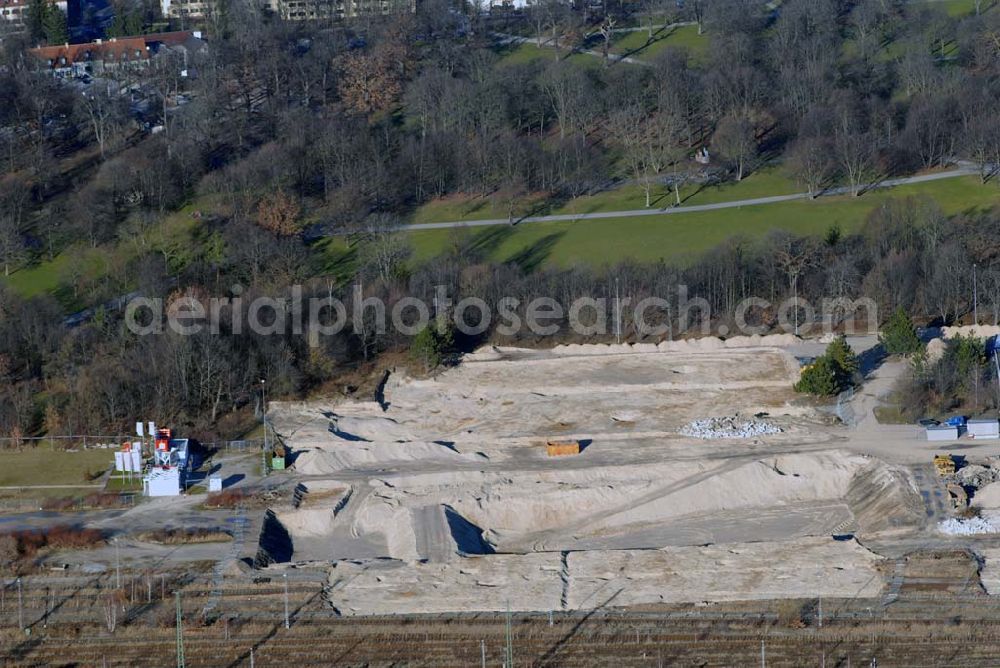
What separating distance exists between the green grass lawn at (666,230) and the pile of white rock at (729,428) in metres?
17.1

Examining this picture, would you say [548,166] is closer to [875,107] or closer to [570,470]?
[875,107]

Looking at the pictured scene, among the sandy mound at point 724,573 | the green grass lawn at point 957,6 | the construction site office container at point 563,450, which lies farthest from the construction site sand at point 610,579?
the green grass lawn at point 957,6

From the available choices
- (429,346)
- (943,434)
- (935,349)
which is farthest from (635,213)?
(943,434)

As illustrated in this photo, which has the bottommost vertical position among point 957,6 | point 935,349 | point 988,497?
point 988,497

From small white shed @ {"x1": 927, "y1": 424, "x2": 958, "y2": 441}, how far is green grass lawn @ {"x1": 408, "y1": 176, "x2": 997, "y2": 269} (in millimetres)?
20265

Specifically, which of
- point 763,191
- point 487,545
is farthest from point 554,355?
→ point 763,191

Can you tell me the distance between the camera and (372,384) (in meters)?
67.2

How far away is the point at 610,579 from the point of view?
50031mm

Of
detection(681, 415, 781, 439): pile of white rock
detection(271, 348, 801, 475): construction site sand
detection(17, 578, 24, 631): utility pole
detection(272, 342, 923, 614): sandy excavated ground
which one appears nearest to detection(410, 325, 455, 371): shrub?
detection(271, 348, 801, 475): construction site sand

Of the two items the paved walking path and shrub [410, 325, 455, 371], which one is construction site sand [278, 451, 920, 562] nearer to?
shrub [410, 325, 455, 371]

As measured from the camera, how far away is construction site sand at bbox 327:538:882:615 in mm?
48875

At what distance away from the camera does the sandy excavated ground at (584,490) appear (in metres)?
50.0

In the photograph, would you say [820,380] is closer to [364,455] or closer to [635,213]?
[364,455]

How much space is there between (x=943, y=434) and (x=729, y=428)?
23.7ft
